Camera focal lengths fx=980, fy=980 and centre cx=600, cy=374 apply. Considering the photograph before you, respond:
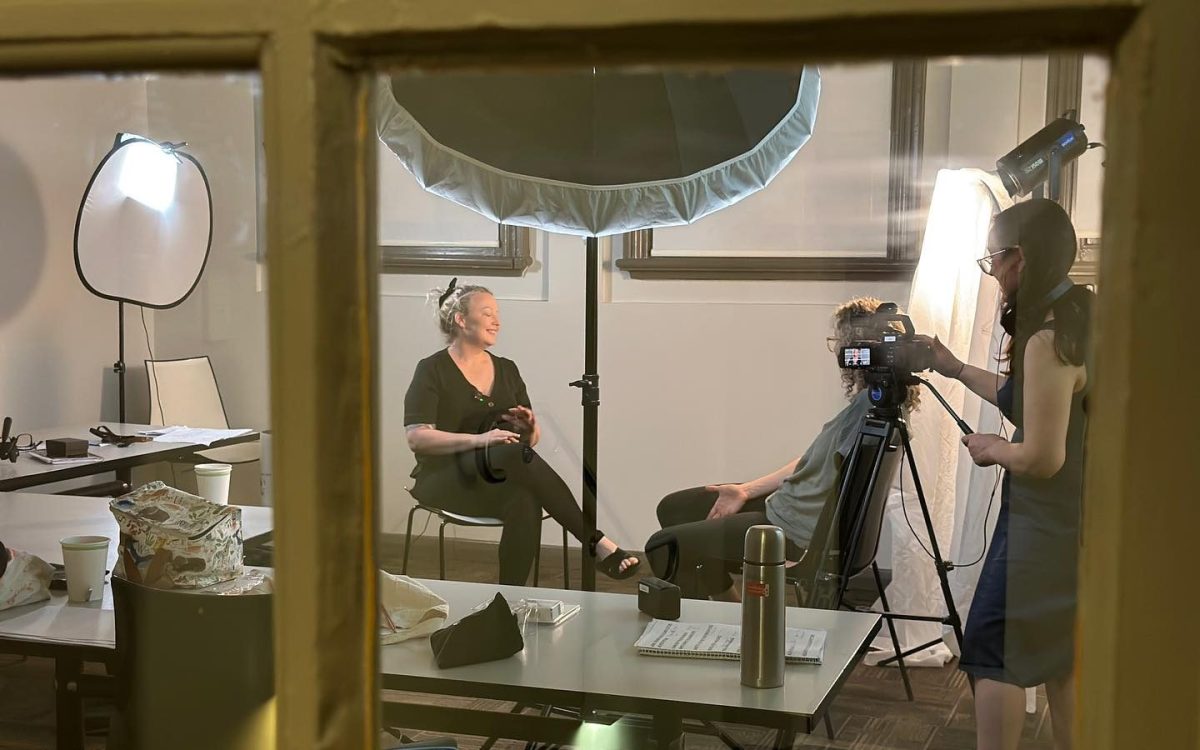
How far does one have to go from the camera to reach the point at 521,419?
237 cm

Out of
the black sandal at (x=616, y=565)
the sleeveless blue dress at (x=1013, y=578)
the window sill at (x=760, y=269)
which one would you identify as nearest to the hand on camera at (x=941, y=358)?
the window sill at (x=760, y=269)

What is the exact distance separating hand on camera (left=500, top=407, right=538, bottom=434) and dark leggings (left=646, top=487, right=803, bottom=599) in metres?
0.37

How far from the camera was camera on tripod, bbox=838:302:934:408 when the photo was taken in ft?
7.08

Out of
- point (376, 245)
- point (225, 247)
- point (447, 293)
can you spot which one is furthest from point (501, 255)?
point (376, 245)

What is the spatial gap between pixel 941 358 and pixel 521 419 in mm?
1003

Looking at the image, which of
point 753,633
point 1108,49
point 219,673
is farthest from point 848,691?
point 1108,49

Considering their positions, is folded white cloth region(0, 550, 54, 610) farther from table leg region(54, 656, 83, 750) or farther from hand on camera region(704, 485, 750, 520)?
hand on camera region(704, 485, 750, 520)

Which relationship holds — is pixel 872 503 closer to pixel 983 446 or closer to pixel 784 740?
pixel 983 446

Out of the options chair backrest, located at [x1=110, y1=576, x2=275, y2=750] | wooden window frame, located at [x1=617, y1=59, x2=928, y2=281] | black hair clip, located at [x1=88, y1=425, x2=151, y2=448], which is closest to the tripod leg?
wooden window frame, located at [x1=617, y1=59, x2=928, y2=281]

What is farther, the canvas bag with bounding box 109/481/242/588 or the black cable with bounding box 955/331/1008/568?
the black cable with bounding box 955/331/1008/568

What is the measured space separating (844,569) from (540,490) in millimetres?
714

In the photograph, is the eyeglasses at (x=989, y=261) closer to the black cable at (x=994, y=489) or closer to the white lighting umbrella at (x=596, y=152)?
the black cable at (x=994, y=489)

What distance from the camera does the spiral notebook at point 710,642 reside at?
4.49 ft

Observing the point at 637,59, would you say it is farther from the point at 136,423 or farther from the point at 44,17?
the point at 136,423
